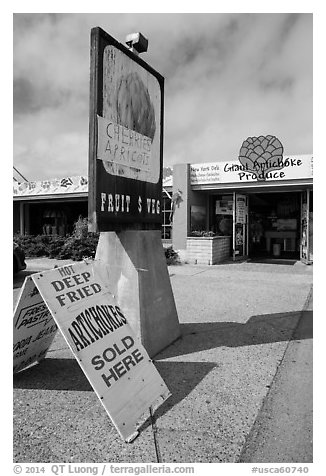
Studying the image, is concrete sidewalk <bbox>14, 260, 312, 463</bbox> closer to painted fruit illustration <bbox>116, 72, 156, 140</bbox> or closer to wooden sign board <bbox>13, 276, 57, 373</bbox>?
wooden sign board <bbox>13, 276, 57, 373</bbox>

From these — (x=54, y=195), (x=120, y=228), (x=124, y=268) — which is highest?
(x=54, y=195)

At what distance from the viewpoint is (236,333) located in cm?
509

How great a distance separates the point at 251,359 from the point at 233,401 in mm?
1052

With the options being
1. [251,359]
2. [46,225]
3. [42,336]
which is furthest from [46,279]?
[46,225]

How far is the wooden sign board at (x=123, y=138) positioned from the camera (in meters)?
3.59

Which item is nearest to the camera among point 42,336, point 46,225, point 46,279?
point 46,279

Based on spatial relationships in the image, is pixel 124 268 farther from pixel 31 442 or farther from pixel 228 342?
pixel 31 442

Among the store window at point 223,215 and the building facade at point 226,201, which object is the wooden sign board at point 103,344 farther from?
the store window at point 223,215

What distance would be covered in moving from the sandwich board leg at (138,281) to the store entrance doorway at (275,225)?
41.4 ft

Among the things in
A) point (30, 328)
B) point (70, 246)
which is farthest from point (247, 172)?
point (30, 328)

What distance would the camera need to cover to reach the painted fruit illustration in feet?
12.8

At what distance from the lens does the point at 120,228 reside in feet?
13.4

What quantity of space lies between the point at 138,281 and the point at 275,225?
14390 millimetres
